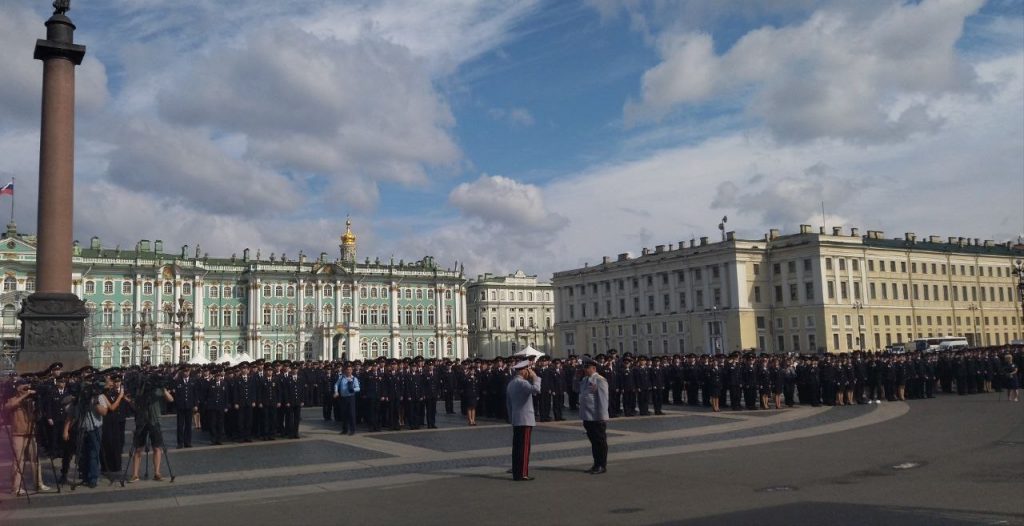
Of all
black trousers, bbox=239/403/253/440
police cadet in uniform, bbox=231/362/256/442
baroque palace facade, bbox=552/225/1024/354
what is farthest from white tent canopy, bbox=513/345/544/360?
baroque palace facade, bbox=552/225/1024/354

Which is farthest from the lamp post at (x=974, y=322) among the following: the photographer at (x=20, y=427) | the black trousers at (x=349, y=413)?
the photographer at (x=20, y=427)

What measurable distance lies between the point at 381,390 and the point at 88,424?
936 cm

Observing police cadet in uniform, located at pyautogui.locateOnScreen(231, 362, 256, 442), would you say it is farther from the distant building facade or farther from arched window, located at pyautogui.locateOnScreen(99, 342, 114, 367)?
the distant building facade

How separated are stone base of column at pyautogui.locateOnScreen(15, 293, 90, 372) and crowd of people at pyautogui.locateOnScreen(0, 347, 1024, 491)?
2281 mm

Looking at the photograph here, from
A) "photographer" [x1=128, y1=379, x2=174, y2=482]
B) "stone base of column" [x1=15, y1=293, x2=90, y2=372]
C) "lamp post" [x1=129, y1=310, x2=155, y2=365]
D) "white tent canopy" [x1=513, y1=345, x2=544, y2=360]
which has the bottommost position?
"photographer" [x1=128, y1=379, x2=174, y2=482]

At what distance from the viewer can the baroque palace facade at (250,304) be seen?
288ft

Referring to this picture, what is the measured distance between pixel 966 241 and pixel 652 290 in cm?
4252

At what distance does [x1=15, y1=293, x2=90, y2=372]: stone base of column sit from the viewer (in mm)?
23297

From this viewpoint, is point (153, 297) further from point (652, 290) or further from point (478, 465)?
point (478, 465)

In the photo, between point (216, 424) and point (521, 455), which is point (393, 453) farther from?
point (216, 424)

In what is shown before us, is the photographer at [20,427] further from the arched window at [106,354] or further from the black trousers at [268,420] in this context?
the arched window at [106,354]

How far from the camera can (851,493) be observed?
10.6 m

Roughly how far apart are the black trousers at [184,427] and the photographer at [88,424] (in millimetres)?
5420

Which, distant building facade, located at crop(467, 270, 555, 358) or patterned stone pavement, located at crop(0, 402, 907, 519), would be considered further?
distant building facade, located at crop(467, 270, 555, 358)
